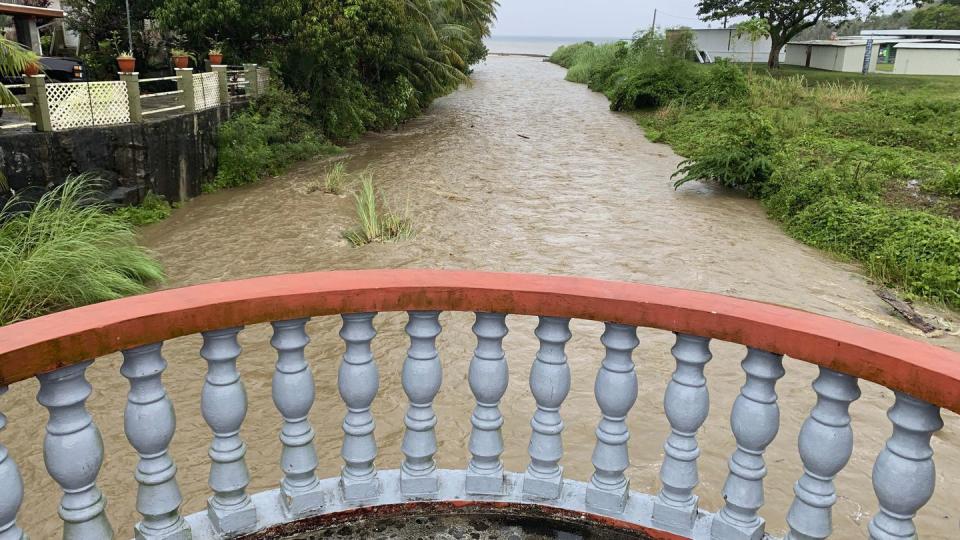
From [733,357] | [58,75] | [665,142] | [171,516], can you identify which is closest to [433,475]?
[171,516]

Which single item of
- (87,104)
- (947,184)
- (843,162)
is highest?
(87,104)

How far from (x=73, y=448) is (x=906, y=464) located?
1793 mm

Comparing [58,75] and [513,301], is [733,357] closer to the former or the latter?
[513,301]

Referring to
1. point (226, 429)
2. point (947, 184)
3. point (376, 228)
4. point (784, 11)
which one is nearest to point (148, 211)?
point (376, 228)

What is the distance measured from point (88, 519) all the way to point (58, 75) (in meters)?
14.7

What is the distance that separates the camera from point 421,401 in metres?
2.02

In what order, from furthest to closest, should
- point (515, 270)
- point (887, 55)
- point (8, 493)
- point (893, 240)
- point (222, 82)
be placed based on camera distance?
1. point (887, 55)
2. point (222, 82)
3. point (893, 240)
4. point (515, 270)
5. point (8, 493)

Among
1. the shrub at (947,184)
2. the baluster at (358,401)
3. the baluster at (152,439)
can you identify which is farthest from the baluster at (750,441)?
the shrub at (947,184)

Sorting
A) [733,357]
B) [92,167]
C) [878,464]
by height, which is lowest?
[733,357]

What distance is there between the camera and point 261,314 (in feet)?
5.77

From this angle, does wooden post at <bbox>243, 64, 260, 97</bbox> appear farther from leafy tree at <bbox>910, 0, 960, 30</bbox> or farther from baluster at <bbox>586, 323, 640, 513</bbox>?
leafy tree at <bbox>910, 0, 960, 30</bbox>

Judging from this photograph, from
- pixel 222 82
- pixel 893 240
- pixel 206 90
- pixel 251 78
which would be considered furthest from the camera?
pixel 251 78

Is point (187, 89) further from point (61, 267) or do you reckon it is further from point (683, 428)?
point (683, 428)

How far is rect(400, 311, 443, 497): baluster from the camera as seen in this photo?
6.43 ft
